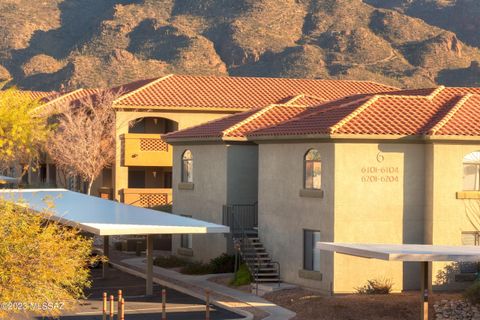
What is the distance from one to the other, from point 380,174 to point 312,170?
2.49 m

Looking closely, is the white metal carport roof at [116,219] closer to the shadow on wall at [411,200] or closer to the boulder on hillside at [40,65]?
the shadow on wall at [411,200]

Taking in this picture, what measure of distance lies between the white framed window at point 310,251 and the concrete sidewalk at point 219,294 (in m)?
2.45

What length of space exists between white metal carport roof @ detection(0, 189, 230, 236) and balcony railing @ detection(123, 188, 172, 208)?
670 inches

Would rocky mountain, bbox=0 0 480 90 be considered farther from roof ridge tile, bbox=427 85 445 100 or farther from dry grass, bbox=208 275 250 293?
dry grass, bbox=208 275 250 293

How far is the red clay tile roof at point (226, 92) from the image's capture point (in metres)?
63.1

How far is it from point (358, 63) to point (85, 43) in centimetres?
4188

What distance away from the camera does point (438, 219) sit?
36.2m

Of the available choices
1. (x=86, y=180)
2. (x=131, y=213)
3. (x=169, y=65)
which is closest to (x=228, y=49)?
(x=169, y=65)

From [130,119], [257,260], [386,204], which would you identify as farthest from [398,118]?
[130,119]

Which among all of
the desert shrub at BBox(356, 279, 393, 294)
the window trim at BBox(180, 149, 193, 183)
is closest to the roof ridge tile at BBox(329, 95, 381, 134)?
the desert shrub at BBox(356, 279, 393, 294)

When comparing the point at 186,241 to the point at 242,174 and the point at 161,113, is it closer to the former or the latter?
the point at 242,174

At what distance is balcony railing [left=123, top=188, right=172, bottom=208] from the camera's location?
201 feet

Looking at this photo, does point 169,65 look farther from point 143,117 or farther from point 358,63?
point 143,117

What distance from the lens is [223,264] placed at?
42.6 metres
